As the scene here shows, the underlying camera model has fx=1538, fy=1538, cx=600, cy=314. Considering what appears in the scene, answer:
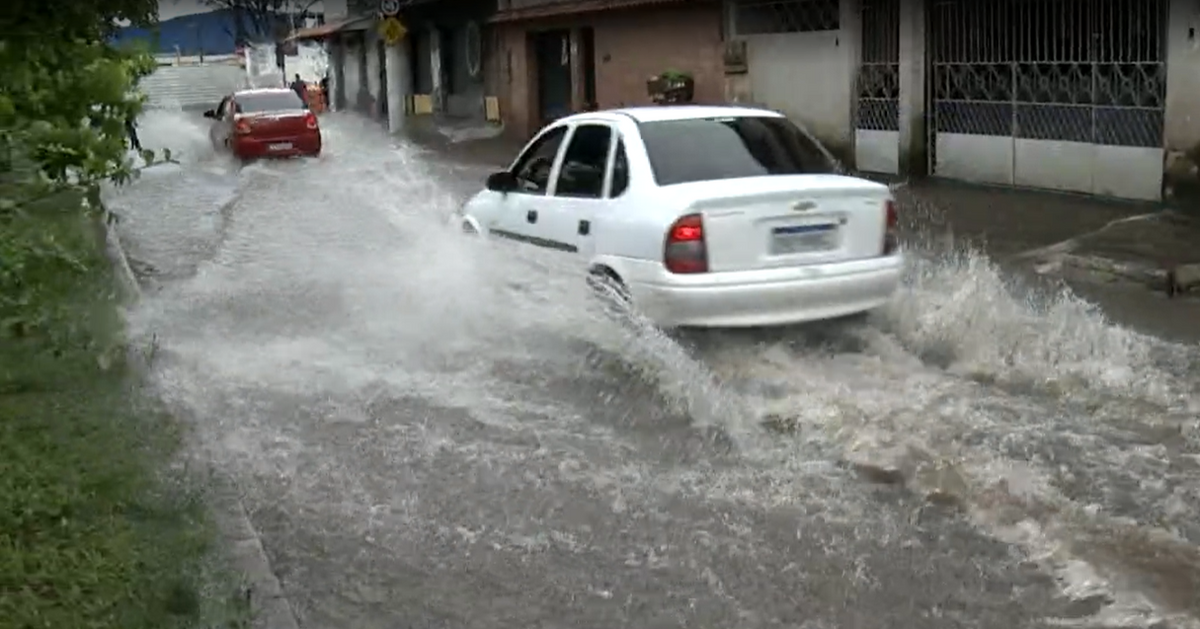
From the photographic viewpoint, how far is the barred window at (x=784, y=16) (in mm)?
20984

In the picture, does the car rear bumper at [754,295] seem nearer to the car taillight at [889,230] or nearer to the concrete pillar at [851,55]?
the car taillight at [889,230]

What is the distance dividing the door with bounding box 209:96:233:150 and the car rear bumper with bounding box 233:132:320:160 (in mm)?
968

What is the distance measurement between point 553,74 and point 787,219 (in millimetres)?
24345

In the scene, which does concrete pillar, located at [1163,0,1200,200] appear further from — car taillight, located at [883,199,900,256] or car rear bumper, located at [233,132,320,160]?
car rear bumper, located at [233,132,320,160]

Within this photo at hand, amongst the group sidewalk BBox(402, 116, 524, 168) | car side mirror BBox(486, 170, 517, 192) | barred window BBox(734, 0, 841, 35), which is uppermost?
barred window BBox(734, 0, 841, 35)

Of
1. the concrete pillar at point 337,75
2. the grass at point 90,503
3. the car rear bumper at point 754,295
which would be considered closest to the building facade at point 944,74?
the car rear bumper at point 754,295

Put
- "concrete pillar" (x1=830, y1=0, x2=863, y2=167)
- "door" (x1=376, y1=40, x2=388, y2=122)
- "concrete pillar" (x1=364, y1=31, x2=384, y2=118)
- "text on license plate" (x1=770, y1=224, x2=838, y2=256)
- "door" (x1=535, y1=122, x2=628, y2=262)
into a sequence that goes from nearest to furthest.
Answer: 1. "text on license plate" (x1=770, y1=224, x2=838, y2=256)
2. "door" (x1=535, y1=122, x2=628, y2=262)
3. "concrete pillar" (x1=830, y1=0, x2=863, y2=167)
4. "door" (x1=376, y1=40, x2=388, y2=122)
5. "concrete pillar" (x1=364, y1=31, x2=384, y2=118)

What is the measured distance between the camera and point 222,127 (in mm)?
30094

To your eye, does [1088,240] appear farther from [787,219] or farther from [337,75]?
[337,75]

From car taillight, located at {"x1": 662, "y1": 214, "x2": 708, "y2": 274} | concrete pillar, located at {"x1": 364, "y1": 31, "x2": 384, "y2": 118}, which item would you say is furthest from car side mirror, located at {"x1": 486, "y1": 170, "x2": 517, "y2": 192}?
concrete pillar, located at {"x1": 364, "y1": 31, "x2": 384, "y2": 118}

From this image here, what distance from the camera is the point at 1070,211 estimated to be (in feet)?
49.3

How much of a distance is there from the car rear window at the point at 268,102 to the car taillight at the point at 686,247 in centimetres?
2093

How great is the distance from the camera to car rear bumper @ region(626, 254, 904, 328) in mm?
8398

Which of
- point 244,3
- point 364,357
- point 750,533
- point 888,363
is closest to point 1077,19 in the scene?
point 888,363
